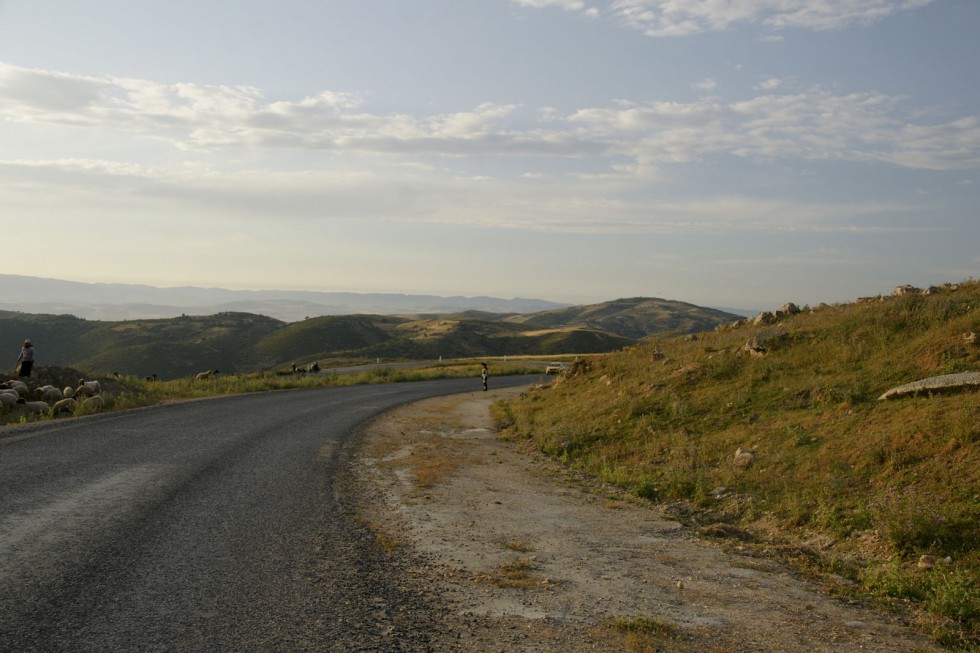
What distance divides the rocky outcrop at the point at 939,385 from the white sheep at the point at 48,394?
77.1 ft

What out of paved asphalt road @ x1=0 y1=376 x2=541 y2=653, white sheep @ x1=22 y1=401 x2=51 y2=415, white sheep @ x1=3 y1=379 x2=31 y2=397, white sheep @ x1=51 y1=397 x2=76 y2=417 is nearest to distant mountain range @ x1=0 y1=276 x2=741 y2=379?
white sheep @ x1=3 y1=379 x2=31 y2=397

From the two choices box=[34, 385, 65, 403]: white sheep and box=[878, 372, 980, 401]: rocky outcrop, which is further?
box=[34, 385, 65, 403]: white sheep

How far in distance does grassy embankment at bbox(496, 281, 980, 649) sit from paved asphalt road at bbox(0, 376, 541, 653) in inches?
193

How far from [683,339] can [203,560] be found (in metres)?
19.1

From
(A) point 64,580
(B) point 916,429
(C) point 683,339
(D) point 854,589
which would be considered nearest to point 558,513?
(D) point 854,589

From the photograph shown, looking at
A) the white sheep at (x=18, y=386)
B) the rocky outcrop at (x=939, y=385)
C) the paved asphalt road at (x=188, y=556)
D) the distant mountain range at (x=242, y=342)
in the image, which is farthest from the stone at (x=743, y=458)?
the distant mountain range at (x=242, y=342)

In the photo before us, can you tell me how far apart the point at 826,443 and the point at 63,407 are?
67.3ft

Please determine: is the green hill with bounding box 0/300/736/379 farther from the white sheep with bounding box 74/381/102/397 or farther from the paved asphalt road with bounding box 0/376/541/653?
the paved asphalt road with bounding box 0/376/541/653

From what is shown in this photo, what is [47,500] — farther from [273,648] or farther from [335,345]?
[335,345]

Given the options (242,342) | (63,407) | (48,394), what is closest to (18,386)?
(48,394)

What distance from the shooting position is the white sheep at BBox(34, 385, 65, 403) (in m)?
20.3

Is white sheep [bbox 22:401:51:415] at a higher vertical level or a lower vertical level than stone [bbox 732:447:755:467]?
lower

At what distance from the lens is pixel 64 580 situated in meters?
6.01

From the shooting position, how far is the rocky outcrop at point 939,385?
1032cm
